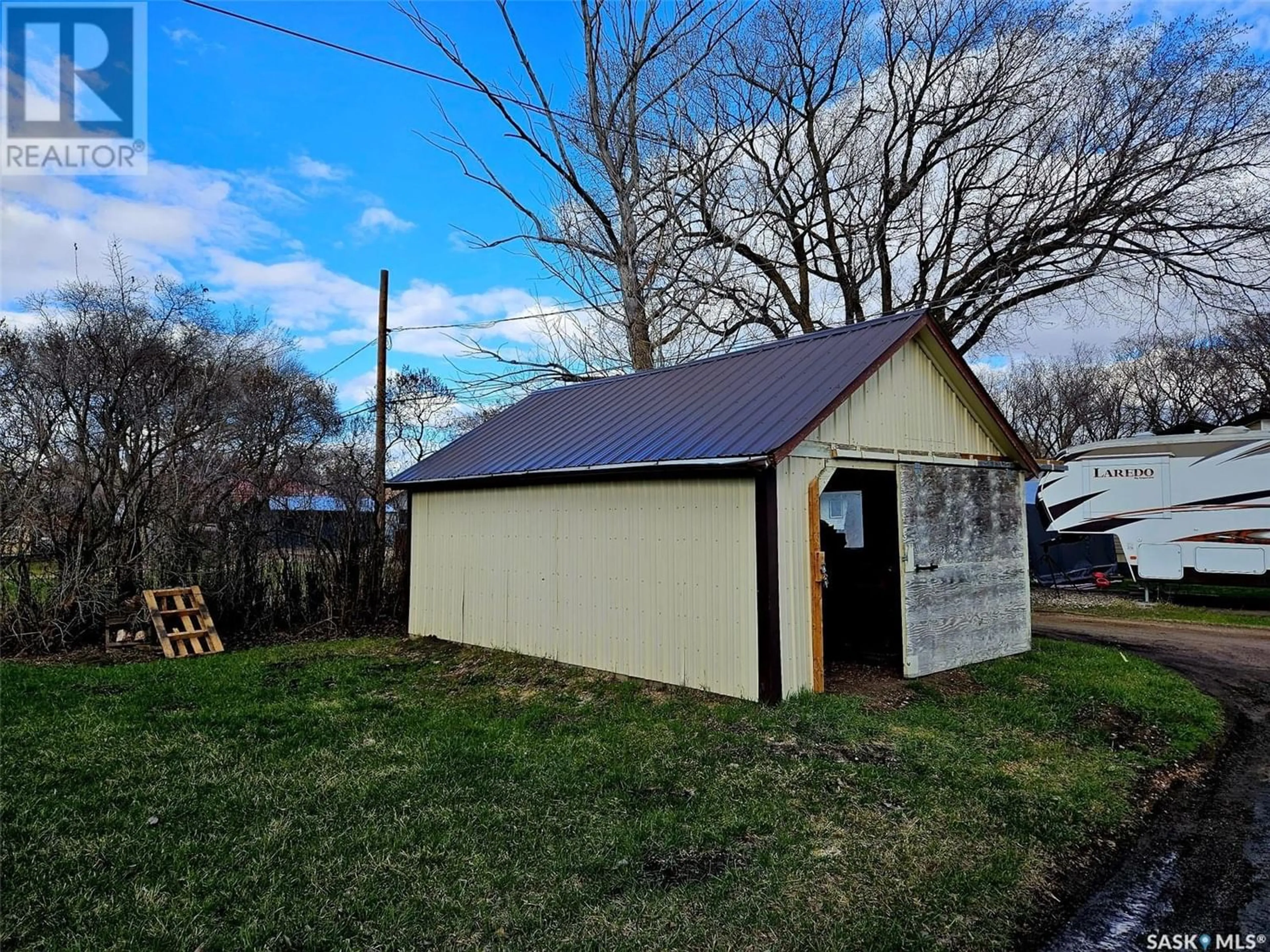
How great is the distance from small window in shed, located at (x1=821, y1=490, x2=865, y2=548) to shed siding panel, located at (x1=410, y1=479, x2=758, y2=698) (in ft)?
9.89

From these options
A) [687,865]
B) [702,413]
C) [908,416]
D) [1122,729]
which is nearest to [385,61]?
[702,413]

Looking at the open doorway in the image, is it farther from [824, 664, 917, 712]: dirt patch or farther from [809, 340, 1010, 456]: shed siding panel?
[809, 340, 1010, 456]: shed siding panel

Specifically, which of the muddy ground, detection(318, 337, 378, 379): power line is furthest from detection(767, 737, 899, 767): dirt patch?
detection(318, 337, 378, 379): power line

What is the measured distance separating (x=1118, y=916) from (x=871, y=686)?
4.02m

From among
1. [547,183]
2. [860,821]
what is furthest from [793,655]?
[547,183]

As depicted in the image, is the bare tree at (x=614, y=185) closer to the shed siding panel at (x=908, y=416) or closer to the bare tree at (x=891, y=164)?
the bare tree at (x=891, y=164)

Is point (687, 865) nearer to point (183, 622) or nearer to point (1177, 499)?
point (183, 622)

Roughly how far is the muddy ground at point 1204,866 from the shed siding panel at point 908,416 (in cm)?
357

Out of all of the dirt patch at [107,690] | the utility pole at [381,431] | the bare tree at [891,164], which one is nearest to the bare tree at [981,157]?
the bare tree at [891,164]

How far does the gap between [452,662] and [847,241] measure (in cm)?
1489

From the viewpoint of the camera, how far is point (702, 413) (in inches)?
310

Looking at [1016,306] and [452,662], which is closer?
[452,662]

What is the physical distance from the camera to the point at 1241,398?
1022 inches

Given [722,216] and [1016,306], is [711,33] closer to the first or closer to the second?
[722,216]
